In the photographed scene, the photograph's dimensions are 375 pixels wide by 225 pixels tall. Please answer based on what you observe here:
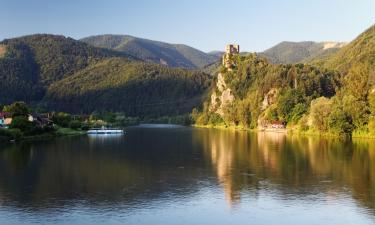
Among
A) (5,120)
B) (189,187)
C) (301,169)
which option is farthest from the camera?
(5,120)

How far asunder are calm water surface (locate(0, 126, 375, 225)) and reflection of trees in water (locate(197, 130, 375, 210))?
110 millimetres

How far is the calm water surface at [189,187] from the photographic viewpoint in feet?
140

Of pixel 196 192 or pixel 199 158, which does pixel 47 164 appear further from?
pixel 196 192

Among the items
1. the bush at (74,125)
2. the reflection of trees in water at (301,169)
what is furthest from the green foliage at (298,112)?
the bush at (74,125)

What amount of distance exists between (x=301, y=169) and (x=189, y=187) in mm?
21104

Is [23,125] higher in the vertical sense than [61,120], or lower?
lower

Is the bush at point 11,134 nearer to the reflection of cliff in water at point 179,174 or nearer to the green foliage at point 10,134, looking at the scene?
the green foliage at point 10,134

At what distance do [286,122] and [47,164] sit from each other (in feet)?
355

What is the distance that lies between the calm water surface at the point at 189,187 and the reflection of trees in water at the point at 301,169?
4.3 inches

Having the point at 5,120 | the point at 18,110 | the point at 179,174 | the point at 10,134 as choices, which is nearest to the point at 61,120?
the point at 5,120

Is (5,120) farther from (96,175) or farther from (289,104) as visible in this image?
(289,104)

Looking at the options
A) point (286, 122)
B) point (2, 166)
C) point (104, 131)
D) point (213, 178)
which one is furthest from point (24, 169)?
point (286, 122)

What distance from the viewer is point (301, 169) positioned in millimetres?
70312

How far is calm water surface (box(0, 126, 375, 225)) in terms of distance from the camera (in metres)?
42.7
